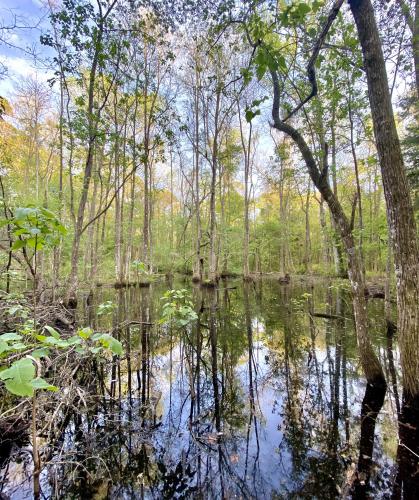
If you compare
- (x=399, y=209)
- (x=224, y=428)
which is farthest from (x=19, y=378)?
(x=399, y=209)

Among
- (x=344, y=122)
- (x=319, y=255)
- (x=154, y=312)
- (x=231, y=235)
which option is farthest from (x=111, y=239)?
(x=319, y=255)

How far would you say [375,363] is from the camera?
3766 millimetres

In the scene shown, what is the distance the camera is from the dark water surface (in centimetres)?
219

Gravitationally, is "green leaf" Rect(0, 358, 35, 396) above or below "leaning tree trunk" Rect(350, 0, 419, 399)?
below

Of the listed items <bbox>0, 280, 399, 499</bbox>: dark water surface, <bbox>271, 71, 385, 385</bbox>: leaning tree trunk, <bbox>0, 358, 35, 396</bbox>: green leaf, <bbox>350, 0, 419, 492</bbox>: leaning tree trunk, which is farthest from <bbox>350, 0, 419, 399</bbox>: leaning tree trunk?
<bbox>0, 358, 35, 396</bbox>: green leaf

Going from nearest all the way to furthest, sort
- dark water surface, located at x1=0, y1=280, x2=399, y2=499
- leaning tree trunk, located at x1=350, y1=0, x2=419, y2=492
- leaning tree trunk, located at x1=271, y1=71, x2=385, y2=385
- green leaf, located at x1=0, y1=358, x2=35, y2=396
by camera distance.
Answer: green leaf, located at x1=0, y1=358, x2=35, y2=396 < dark water surface, located at x1=0, y1=280, x2=399, y2=499 < leaning tree trunk, located at x1=350, y1=0, x2=419, y2=492 < leaning tree trunk, located at x1=271, y1=71, x2=385, y2=385

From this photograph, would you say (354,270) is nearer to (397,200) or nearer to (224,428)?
(397,200)

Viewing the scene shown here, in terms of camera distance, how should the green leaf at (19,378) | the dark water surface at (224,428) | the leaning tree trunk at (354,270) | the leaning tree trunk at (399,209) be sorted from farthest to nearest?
the leaning tree trunk at (354,270) → the leaning tree trunk at (399,209) → the dark water surface at (224,428) → the green leaf at (19,378)

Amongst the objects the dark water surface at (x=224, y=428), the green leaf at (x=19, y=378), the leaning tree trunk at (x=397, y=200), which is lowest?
the dark water surface at (x=224, y=428)

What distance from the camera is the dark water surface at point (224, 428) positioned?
2.19 m

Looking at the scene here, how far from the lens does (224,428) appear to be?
9.87 ft

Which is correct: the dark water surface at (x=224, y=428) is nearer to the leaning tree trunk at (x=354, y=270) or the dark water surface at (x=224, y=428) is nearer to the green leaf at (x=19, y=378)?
the leaning tree trunk at (x=354, y=270)

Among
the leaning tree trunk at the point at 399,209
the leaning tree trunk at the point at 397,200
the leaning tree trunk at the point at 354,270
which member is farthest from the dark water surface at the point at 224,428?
the leaning tree trunk at the point at 397,200

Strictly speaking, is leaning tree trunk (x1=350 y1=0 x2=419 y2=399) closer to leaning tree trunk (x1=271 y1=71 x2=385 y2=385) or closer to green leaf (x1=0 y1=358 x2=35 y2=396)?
leaning tree trunk (x1=271 y1=71 x2=385 y2=385)
